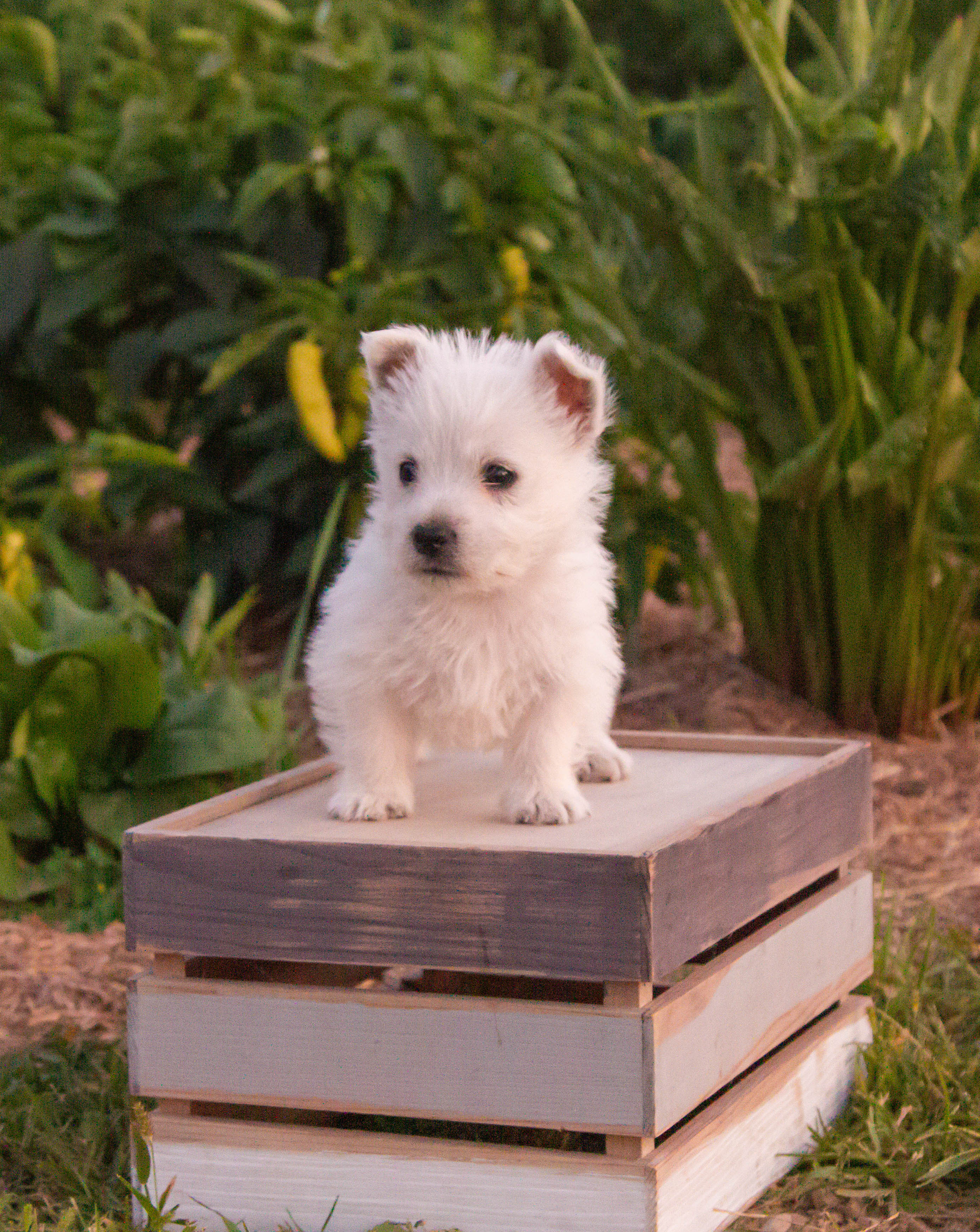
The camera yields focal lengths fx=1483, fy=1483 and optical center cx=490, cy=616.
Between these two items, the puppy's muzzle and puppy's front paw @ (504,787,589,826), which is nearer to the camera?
the puppy's muzzle

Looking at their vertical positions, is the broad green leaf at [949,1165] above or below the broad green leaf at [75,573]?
below

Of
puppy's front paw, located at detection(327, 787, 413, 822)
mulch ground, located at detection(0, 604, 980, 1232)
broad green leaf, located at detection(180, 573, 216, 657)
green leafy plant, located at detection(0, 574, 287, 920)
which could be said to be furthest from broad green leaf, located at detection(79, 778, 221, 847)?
puppy's front paw, located at detection(327, 787, 413, 822)

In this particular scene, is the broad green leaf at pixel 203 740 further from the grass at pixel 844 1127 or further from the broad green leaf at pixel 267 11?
the broad green leaf at pixel 267 11

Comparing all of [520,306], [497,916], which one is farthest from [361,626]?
[520,306]

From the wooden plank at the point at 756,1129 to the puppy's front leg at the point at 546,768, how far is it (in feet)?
1.53

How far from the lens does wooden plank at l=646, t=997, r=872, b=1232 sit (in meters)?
1.98

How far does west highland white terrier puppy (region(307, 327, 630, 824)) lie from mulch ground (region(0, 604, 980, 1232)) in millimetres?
770

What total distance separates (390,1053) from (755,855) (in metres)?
0.62

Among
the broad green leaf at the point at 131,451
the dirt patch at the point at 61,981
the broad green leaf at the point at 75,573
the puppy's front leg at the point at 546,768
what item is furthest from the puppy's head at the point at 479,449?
the broad green leaf at the point at 75,573

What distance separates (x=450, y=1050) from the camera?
197cm

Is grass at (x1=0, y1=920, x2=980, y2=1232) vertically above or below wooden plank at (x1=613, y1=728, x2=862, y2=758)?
below

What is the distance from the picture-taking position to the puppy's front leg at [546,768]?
212cm

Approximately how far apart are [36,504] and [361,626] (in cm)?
323

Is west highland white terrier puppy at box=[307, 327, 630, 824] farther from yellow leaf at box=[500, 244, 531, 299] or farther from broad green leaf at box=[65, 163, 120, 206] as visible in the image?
broad green leaf at box=[65, 163, 120, 206]
